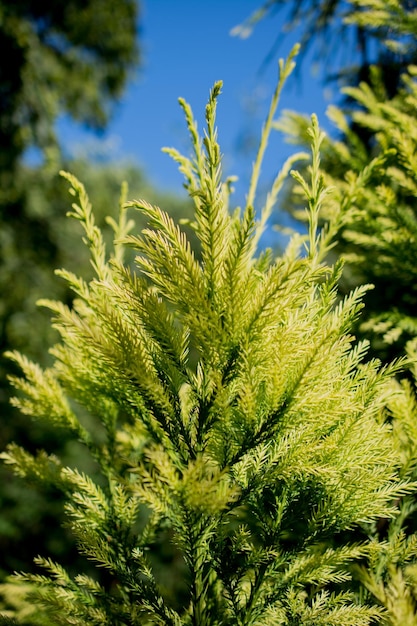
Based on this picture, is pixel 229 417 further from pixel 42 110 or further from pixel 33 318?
pixel 33 318

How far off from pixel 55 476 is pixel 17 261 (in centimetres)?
644

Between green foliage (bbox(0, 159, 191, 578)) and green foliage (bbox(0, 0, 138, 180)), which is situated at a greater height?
green foliage (bbox(0, 0, 138, 180))

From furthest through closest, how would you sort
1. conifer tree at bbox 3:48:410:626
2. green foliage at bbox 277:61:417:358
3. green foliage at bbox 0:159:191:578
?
1. green foliage at bbox 0:159:191:578
2. green foliage at bbox 277:61:417:358
3. conifer tree at bbox 3:48:410:626

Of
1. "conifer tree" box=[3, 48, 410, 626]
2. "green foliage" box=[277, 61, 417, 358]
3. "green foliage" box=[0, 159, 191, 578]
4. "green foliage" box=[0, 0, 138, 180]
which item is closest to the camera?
"conifer tree" box=[3, 48, 410, 626]

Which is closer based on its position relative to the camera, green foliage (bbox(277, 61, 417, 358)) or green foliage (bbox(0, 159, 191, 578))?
green foliage (bbox(277, 61, 417, 358))

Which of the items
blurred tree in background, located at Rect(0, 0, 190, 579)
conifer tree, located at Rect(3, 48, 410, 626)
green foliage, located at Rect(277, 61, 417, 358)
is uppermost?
blurred tree in background, located at Rect(0, 0, 190, 579)

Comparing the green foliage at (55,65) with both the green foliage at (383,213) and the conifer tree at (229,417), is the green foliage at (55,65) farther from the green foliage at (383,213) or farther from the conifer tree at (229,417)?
the conifer tree at (229,417)

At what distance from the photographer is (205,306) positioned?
3.25ft

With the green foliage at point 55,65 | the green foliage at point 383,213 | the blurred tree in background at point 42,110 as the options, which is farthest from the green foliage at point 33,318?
the green foliage at point 383,213

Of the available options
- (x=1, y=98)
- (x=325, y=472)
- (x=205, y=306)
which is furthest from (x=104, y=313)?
(x=1, y=98)

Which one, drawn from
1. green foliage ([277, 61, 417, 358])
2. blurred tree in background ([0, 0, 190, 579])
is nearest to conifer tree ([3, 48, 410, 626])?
green foliage ([277, 61, 417, 358])

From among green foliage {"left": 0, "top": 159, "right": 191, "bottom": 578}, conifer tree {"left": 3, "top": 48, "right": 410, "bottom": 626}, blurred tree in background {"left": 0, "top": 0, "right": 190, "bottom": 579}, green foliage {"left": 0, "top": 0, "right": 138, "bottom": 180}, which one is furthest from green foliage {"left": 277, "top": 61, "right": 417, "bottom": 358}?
green foliage {"left": 0, "top": 0, "right": 138, "bottom": 180}

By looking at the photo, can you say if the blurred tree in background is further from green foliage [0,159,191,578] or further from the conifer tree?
the conifer tree

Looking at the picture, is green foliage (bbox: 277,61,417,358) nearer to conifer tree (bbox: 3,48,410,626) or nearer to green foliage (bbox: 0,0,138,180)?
conifer tree (bbox: 3,48,410,626)
